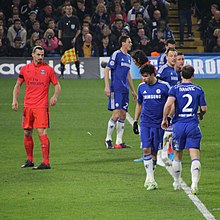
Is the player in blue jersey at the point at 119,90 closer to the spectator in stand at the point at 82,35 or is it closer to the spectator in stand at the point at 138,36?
the spectator in stand at the point at 82,35

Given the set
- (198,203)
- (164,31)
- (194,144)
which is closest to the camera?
(198,203)

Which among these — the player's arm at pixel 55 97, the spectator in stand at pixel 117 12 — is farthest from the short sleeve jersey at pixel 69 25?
the player's arm at pixel 55 97

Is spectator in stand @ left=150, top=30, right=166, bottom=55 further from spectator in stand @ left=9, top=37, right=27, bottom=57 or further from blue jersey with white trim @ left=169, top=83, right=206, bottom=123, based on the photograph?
blue jersey with white trim @ left=169, top=83, right=206, bottom=123

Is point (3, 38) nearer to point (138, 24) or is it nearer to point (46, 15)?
point (46, 15)

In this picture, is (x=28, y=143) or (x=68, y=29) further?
(x=68, y=29)

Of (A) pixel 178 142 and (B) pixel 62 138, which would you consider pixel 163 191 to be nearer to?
(A) pixel 178 142

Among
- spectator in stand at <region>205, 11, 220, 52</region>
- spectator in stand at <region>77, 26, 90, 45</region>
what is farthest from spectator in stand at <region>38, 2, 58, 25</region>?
spectator in stand at <region>205, 11, 220, 52</region>

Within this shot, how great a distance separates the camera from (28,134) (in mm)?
16172

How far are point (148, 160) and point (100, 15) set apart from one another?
2246cm

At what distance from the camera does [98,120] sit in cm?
2345

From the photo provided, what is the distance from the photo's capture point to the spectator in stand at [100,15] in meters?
35.8

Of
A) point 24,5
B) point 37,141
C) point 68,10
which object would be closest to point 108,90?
point 37,141

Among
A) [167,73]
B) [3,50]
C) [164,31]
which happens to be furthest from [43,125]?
[164,31]

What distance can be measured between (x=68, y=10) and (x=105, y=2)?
3585 mm
